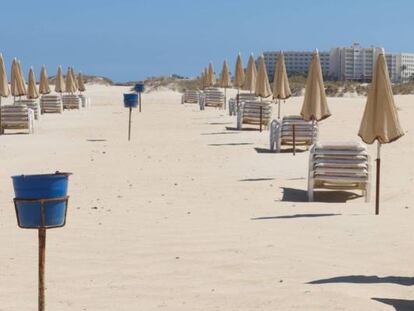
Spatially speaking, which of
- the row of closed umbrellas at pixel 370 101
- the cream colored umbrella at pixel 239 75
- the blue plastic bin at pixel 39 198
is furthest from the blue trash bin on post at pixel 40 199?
the cream colored umbrella at pixel 239 75

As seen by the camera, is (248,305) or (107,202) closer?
(248,305)

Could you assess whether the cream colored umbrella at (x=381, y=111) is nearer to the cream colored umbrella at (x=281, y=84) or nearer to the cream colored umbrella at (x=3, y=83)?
the cream colored umbrella at (x=281, y=84)

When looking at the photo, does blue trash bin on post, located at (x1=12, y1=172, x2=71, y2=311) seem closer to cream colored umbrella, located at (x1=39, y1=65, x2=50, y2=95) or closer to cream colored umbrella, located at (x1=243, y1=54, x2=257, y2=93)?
cream colored umbrella, located at (x1=243, y1=54, x2=257, y2=93)

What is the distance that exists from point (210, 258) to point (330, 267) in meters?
0.94

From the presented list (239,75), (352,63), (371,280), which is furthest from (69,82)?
(352,63)

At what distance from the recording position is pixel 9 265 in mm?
5984

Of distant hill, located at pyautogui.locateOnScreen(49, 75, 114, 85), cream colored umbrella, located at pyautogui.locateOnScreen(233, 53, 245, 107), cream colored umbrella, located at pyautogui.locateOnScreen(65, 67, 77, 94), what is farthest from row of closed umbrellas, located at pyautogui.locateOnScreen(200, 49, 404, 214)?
Result: distant hill, located at pyautogui.locateOnScreen(49, 75, 114, 85)

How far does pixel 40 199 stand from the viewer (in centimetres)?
394

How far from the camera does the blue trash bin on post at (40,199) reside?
3936mm

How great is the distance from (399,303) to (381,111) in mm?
3764

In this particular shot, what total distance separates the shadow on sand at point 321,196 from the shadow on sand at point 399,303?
4502mm

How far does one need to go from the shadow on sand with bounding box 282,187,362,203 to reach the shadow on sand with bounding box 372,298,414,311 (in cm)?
450

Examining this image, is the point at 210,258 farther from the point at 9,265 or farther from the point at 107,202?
the point at 107,202

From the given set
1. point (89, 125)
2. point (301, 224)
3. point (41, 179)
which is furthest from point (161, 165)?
point (89, 125)
